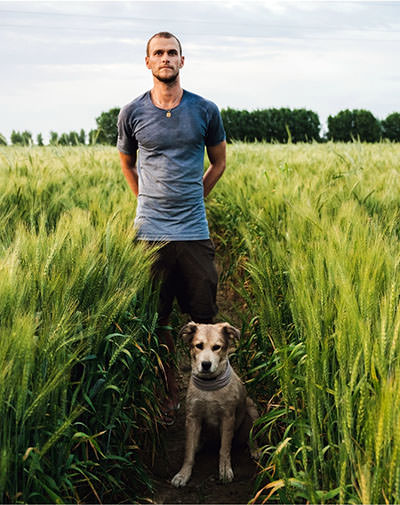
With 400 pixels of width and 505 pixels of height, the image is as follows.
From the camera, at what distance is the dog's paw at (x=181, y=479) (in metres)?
2.67

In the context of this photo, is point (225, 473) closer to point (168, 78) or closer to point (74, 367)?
point (74, 367)

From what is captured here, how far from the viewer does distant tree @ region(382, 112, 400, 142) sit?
36.2m

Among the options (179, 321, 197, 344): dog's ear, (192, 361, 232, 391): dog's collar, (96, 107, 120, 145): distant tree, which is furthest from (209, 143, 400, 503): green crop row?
(96, 107, 120, 145): distant tree

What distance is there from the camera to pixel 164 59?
132 inches

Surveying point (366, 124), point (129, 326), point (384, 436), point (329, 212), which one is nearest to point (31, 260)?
point (129, 326)

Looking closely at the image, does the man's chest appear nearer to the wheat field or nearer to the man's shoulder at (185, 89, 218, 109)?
the man's shoulder at (185, 89, 218, 109)

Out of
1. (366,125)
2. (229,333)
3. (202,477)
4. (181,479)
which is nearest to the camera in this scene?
(181,479)

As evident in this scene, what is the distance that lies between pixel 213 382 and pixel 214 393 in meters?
0.06

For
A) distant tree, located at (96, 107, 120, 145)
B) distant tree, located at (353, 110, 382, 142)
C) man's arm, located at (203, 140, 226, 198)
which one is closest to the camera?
man's arm, located at (203, 140, 226, 198)

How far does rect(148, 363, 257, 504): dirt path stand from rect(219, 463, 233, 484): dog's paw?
0.03 meters

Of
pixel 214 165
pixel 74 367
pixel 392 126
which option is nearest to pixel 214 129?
pixel 214 165

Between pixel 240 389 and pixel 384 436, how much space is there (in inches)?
56.5

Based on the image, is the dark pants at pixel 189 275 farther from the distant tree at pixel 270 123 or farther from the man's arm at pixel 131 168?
the distant tree at pixel 270 123

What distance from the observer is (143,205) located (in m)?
3.50
